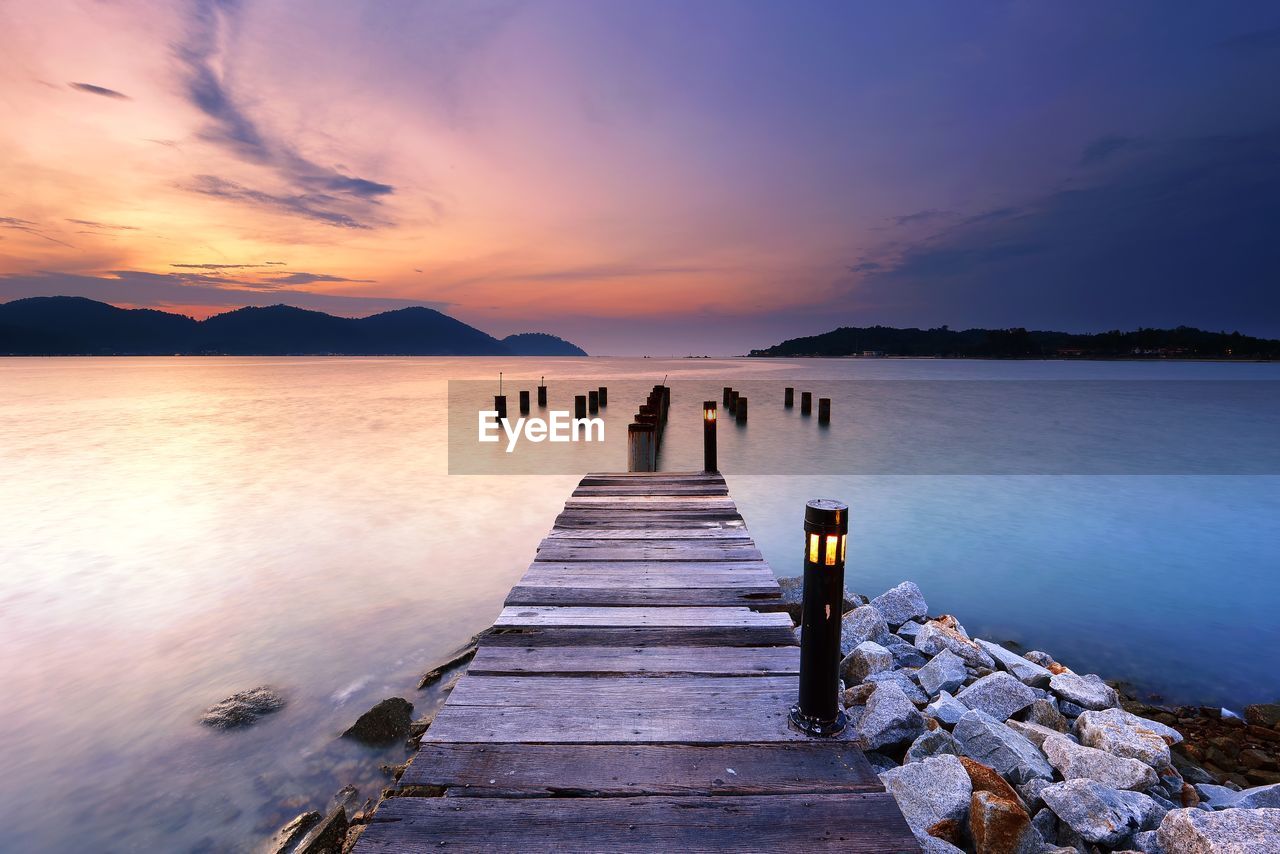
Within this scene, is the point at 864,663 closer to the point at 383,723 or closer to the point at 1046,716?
the point at 1046,716

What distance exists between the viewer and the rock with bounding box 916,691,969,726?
4.23m

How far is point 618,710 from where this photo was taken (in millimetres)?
3152

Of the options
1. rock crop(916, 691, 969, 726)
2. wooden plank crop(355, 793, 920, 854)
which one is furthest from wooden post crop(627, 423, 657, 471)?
wooden plank crop(355, 793, 920, 854)

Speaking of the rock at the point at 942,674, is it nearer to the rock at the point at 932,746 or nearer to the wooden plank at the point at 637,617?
the rock at the point at 932,746

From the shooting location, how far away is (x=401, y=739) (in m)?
4.64

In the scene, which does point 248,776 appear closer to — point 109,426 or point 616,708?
point 616,708

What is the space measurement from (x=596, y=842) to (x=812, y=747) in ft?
3.62

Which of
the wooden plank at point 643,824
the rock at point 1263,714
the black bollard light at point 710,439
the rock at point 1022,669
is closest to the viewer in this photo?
the wooden plank at point 643,824

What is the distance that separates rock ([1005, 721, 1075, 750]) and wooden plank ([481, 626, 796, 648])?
73.4 inches

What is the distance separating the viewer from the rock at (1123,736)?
12.8 feet

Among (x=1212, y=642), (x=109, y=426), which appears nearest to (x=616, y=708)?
(x=1212, y=642)

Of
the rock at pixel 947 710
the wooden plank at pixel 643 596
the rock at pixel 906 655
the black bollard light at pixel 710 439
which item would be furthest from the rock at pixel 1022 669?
the black bollard light at pixel 710 439

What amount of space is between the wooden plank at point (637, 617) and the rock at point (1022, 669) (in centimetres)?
250

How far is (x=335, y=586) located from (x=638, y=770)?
6725 mm
